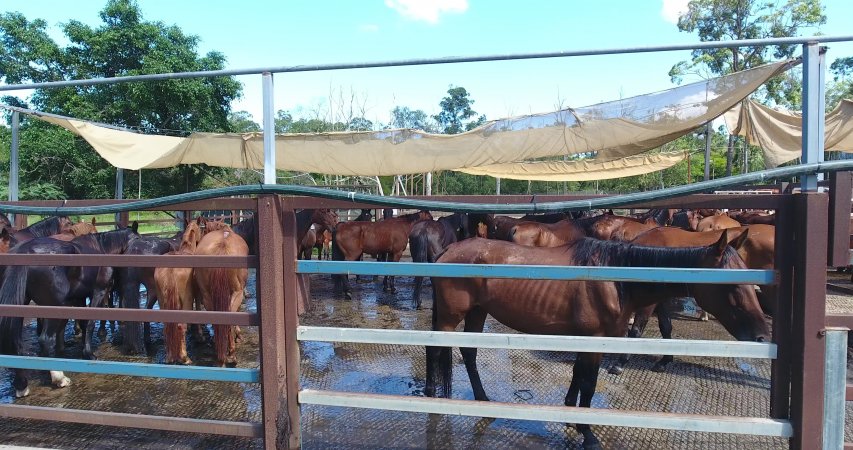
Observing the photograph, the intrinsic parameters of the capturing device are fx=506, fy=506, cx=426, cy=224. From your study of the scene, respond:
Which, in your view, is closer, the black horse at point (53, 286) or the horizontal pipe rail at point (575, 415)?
the horizontal pipe rail at point (575, 415)

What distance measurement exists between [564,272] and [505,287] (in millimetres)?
1634

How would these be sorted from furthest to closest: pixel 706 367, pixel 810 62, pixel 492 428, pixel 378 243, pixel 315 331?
pixel 378 243 < pixel 706 367 < pixel 492 428 < pixel 315 331 < pixel 810 62

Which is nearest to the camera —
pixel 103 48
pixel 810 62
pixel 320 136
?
pixel 810 62

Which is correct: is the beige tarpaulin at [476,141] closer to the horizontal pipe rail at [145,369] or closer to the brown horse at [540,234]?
the brown horse at [540,234]

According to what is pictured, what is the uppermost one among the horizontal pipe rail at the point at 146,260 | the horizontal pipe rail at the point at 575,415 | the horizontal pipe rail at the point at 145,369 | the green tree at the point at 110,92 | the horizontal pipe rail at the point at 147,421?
the green tree at the point at 110,92

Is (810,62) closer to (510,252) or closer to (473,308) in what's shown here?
(510,252)

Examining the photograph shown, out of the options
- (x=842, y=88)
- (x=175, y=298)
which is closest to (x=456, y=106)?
(x=842, y=88)

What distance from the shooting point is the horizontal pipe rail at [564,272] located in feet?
7.29

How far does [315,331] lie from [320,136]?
18.1 ft

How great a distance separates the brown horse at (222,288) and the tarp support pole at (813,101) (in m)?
5.00

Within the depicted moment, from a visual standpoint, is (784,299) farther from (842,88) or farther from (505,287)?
(842,88)

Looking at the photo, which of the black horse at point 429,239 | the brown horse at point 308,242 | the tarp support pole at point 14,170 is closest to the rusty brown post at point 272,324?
the tarp support pole at point 14,170

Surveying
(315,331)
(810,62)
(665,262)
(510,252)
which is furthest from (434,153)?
(810,62)

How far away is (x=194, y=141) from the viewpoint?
8453mm
